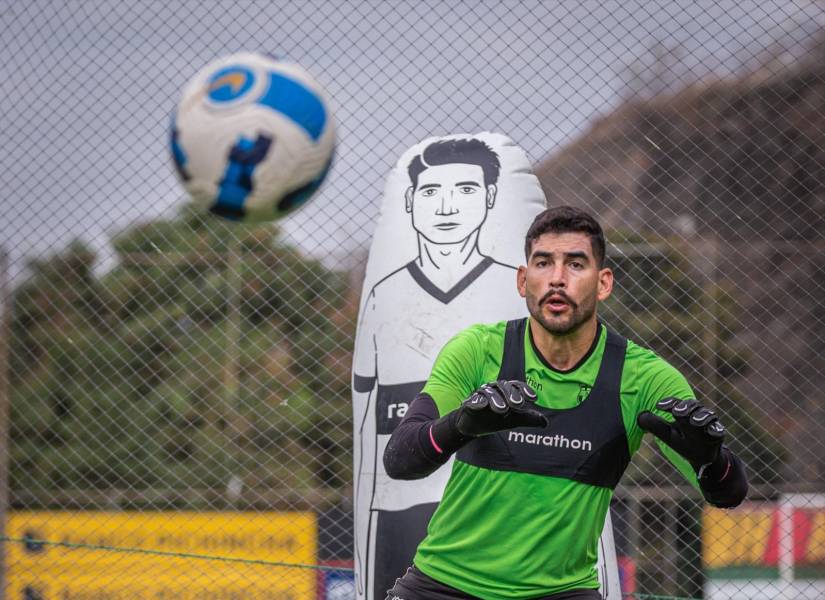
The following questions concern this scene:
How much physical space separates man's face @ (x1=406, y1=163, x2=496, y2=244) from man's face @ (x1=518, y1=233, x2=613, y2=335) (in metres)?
1.54

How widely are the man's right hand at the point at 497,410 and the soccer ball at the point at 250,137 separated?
1217 millimetres

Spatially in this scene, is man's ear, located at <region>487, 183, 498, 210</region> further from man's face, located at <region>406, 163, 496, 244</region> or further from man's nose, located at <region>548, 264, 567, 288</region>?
man's nose, located at <region>548, 264, 567, 288</region>

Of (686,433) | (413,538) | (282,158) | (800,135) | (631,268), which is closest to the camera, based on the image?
(686,433)

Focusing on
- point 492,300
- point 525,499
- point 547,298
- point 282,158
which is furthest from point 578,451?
point 492,300

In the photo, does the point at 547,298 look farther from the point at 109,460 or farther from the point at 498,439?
the point at 109,460

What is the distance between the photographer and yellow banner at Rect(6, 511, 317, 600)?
680cm

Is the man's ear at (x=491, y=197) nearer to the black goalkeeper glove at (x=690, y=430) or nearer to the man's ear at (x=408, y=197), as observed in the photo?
the man's ear at (x=408, y=197)

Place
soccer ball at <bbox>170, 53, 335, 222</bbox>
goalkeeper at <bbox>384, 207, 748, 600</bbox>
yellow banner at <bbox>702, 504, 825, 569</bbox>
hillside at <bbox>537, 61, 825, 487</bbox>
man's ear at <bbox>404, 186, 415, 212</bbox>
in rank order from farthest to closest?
1. hillside at <bbox>537, 61, 825, 487</bbox>
2. yellow banner at <bbox>702, 504, 825, 569</bbox>
3. man's ear at <bbox>404, 186, 415, 212</bbox>
4. soccer ball at <bbox>170, 53, 335, 222</bbox>
5. goalkeeper at <bbox>384, 207, 748, 600</bbox>

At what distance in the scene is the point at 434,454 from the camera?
249 centimetres

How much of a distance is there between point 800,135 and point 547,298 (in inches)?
344

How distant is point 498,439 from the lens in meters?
2.68

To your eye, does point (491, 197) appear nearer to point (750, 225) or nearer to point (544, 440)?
point (544, 440)

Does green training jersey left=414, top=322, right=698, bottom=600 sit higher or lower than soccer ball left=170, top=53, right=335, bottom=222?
lower

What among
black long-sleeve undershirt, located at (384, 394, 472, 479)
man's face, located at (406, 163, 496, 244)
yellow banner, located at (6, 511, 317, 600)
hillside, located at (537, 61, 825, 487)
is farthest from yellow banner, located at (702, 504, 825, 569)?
black long-sleeve undershirt, located at (384, 394, 472, 479)
